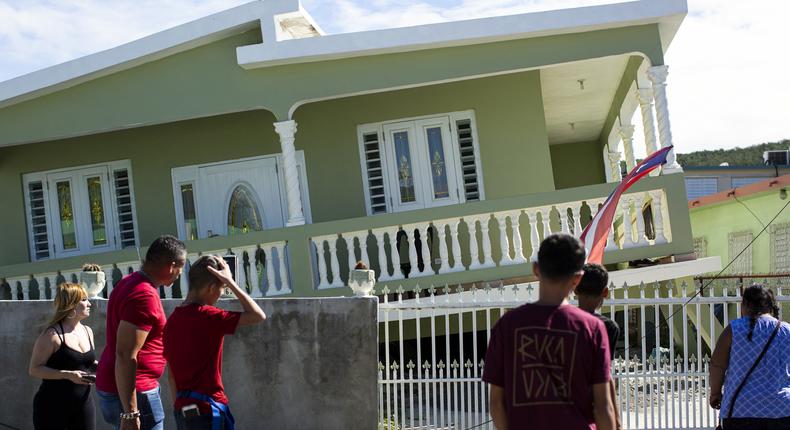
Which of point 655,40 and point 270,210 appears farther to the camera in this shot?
point 270,210

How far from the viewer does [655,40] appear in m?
12.1

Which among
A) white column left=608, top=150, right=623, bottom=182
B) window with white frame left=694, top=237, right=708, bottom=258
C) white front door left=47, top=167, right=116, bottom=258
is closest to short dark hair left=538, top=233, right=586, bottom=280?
white front door left=47, top=167, right=116, bottom=258

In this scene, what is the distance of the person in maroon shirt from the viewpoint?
3.96 meters

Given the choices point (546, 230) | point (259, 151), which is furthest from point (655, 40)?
point (259, 151)

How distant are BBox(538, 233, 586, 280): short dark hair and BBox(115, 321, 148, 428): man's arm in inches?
89.5

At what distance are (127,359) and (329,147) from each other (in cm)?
945

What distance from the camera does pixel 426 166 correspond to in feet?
46.5

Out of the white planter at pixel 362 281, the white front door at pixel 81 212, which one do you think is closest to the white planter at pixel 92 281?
the white planter at pixel 362 281

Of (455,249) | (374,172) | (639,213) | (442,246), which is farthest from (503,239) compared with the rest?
(374,172)

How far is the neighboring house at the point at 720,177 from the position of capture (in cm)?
3216

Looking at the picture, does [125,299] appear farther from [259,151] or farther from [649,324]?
[649,324]

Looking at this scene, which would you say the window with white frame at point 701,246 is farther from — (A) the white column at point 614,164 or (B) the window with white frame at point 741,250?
(A) the white column at point 614,164

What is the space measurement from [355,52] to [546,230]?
3.25 metres

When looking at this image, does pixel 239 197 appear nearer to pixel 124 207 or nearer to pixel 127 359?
pixel 124 207
